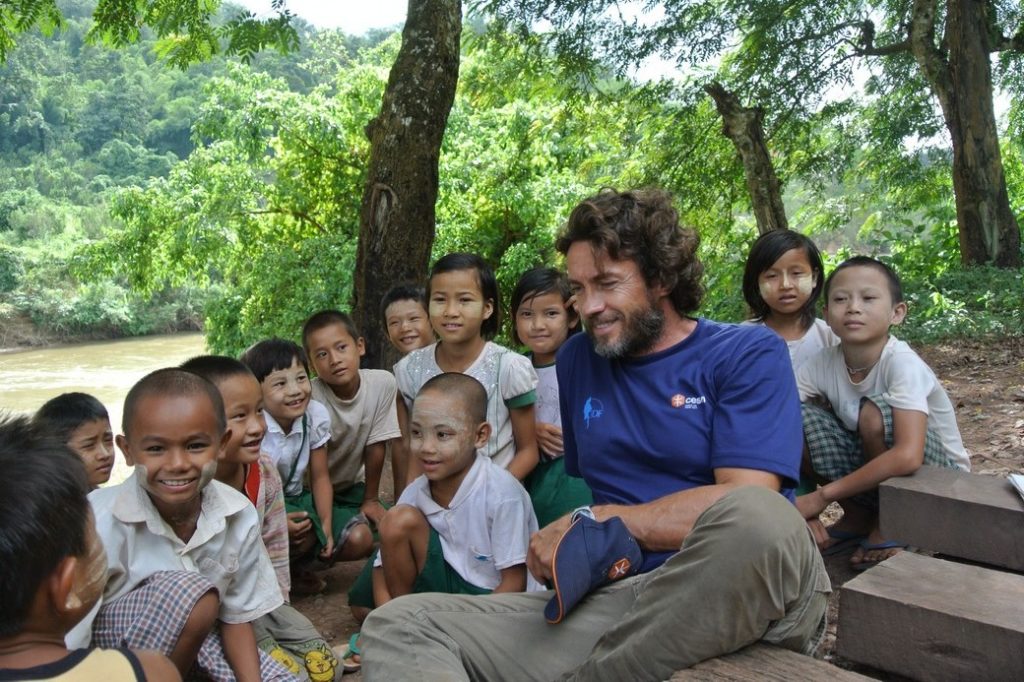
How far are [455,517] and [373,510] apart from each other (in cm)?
116

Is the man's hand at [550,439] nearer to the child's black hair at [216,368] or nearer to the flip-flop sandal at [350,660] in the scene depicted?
the flip-flop sandal at [350,660]

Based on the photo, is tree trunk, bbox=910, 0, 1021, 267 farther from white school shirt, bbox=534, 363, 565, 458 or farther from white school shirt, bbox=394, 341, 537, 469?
white school shirt, bbox=394, 341, 537, 469

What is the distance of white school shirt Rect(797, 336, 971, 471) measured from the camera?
275cm

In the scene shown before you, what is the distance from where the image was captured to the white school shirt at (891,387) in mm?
2754

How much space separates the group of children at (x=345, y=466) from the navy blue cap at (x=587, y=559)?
76cm

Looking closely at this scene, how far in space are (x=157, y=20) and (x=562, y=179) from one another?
7.53m

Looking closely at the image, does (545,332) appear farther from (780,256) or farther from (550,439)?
(780,256)

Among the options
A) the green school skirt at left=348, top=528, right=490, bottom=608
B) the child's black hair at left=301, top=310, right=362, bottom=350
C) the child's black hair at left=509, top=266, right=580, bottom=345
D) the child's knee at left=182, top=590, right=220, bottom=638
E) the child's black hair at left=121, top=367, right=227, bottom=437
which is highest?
the child's black hair at left=509, top=266, right=580, bottom=345

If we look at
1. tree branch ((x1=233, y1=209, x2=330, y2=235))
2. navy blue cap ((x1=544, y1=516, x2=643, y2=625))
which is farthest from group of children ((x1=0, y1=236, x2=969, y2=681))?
tree branch ((x1=233, y1=209, x2=330, y2=235))

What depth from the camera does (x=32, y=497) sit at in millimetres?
1570

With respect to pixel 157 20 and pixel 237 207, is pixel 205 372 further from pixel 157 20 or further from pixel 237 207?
pixel 237 207

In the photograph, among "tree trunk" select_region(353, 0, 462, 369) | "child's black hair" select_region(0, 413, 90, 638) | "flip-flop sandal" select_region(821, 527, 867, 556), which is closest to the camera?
"child's black hair" select_region(0, 413, 90, 638)

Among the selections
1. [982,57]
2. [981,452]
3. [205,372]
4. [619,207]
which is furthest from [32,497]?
[982,57]

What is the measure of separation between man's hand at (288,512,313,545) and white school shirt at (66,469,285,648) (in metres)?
0.73
